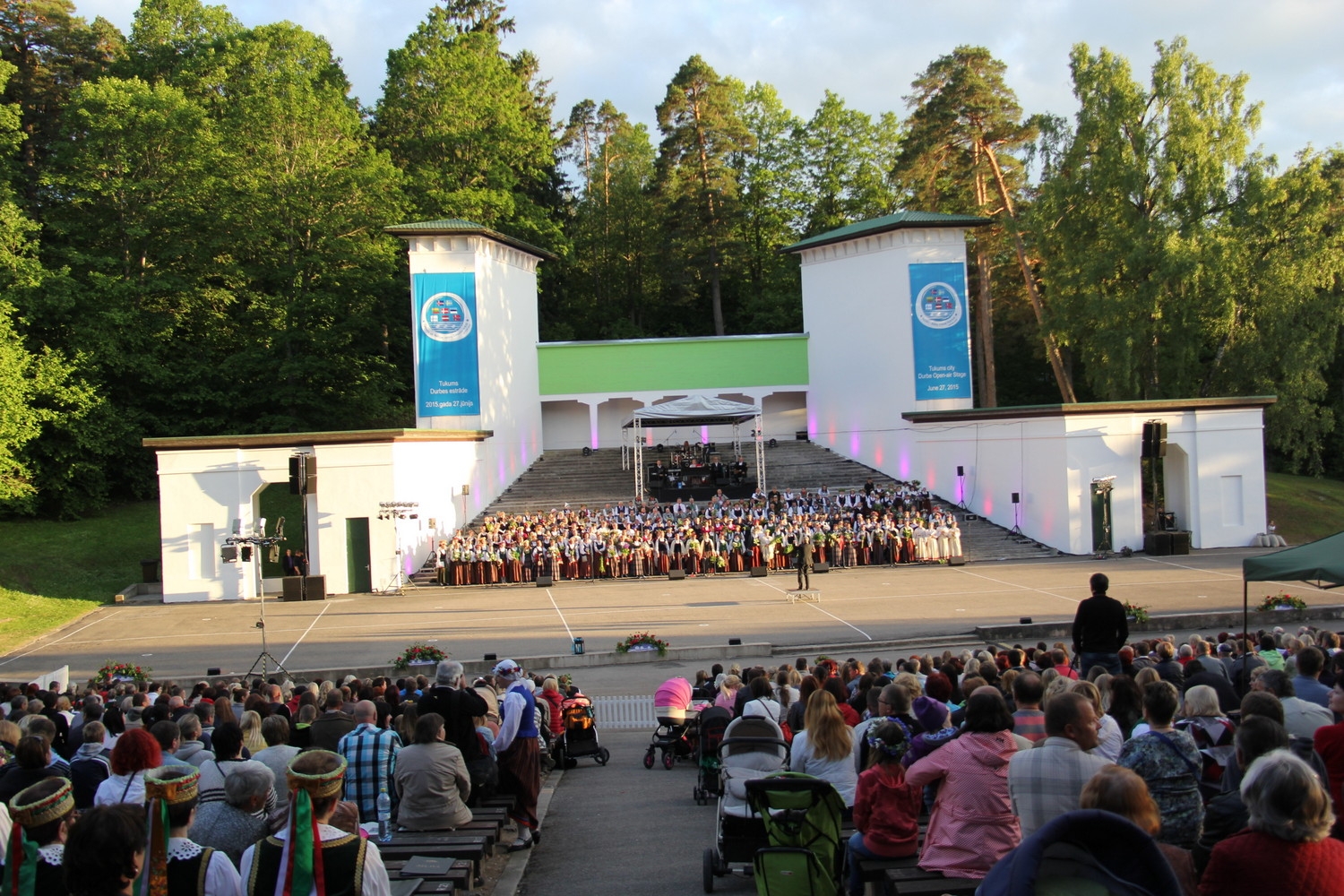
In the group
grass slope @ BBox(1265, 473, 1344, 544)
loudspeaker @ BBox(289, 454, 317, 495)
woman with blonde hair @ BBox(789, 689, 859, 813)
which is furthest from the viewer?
grass slope @ BBox(1265, 473, 1344, 544)

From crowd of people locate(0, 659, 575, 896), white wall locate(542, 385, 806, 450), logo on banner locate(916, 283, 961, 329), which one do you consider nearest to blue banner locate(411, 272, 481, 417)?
white wall locate(542, 385, 806, 450)

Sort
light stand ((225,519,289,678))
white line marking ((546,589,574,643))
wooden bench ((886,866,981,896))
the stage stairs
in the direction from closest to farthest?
wooden bench ((886,866,981,896)) → light stand ((225,519,289,678)) → white line marking ((546,589,574,643)) → the stage stairs

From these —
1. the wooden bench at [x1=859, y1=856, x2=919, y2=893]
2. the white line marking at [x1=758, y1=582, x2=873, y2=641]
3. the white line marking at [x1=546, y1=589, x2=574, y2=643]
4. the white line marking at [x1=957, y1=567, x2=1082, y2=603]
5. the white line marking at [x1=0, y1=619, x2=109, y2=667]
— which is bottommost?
the white line marking at [x1=0, y1=619, x2=109, y2=667]

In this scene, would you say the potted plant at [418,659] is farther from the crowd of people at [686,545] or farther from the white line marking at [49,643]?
the crowd of people at [686,545]

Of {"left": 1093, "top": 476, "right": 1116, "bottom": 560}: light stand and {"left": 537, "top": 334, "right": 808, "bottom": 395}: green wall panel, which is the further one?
{"left": 537, "top": 334, "right": 808, "bottom": 395}: green wall panel

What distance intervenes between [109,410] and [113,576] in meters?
7.59

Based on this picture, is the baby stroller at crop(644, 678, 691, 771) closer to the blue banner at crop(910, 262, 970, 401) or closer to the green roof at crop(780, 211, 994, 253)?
the blue banner at crop(910, 262, 970, 401)

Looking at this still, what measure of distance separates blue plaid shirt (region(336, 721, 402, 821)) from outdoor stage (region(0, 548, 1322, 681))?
10150mm

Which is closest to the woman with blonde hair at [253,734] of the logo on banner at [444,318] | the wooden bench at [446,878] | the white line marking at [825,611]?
the wooden bench at [446,878]

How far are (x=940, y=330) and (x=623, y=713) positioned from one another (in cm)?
2338

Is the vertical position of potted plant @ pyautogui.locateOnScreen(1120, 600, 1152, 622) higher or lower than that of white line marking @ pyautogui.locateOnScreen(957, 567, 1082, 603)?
higher

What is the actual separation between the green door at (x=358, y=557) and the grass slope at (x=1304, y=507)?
78.5ft

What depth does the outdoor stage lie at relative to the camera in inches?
683

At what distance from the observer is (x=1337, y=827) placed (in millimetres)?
4242
